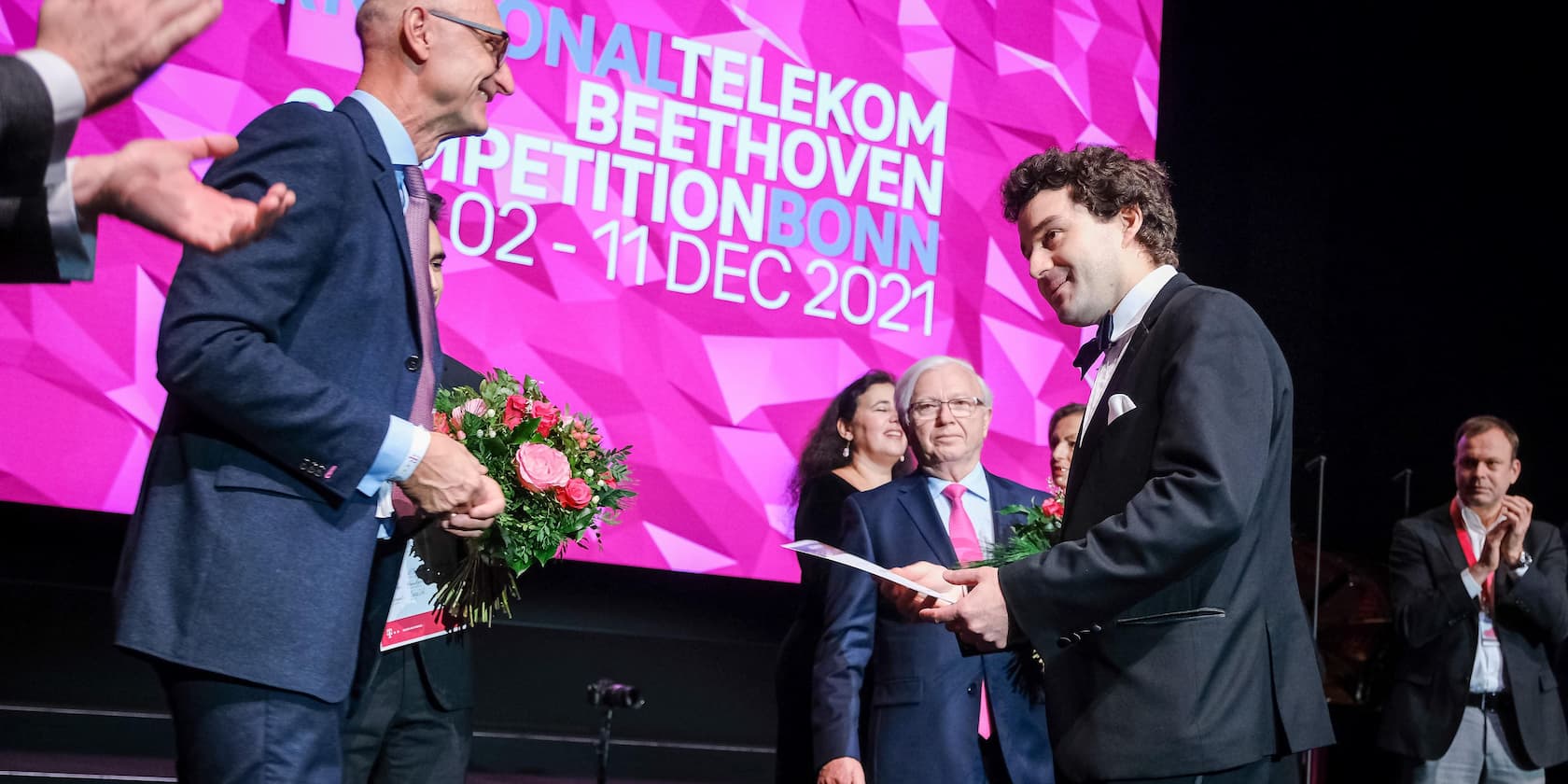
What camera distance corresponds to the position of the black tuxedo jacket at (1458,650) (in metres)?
4.99

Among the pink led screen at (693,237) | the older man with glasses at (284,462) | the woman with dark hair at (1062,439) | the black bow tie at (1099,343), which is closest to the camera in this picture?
the older man with glasses at (284,462)

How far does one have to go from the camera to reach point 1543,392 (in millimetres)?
7449

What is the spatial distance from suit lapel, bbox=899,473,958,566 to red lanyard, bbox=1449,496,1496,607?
112 inches

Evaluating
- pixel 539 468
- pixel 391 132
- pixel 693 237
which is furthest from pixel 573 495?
pixel 693 237

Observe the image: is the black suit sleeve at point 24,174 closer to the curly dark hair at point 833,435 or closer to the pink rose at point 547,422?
the pink rose at point 547,422

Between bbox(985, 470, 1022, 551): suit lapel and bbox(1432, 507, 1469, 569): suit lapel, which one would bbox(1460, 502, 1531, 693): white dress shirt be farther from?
bbox(985, 470, 1022, 551): suit lapel

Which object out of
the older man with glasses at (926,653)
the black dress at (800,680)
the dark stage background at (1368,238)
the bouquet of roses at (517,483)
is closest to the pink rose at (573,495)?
the bouquet of roses at (517,483)

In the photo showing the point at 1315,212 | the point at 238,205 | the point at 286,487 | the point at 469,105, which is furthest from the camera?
the point at 1315,212

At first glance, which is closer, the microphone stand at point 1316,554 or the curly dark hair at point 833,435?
the curly dark hair at point 833,435

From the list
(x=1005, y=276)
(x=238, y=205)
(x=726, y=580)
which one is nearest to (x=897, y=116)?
(x=1005, y=276)

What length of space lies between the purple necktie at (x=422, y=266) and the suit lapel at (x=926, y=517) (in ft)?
5.15

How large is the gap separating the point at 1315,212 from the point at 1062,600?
6.13 metres

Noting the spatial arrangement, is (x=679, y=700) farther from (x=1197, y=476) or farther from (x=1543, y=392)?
(x=1543, y=392)

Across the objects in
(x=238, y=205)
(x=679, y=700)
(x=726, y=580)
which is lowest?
(x=679, y=700)
